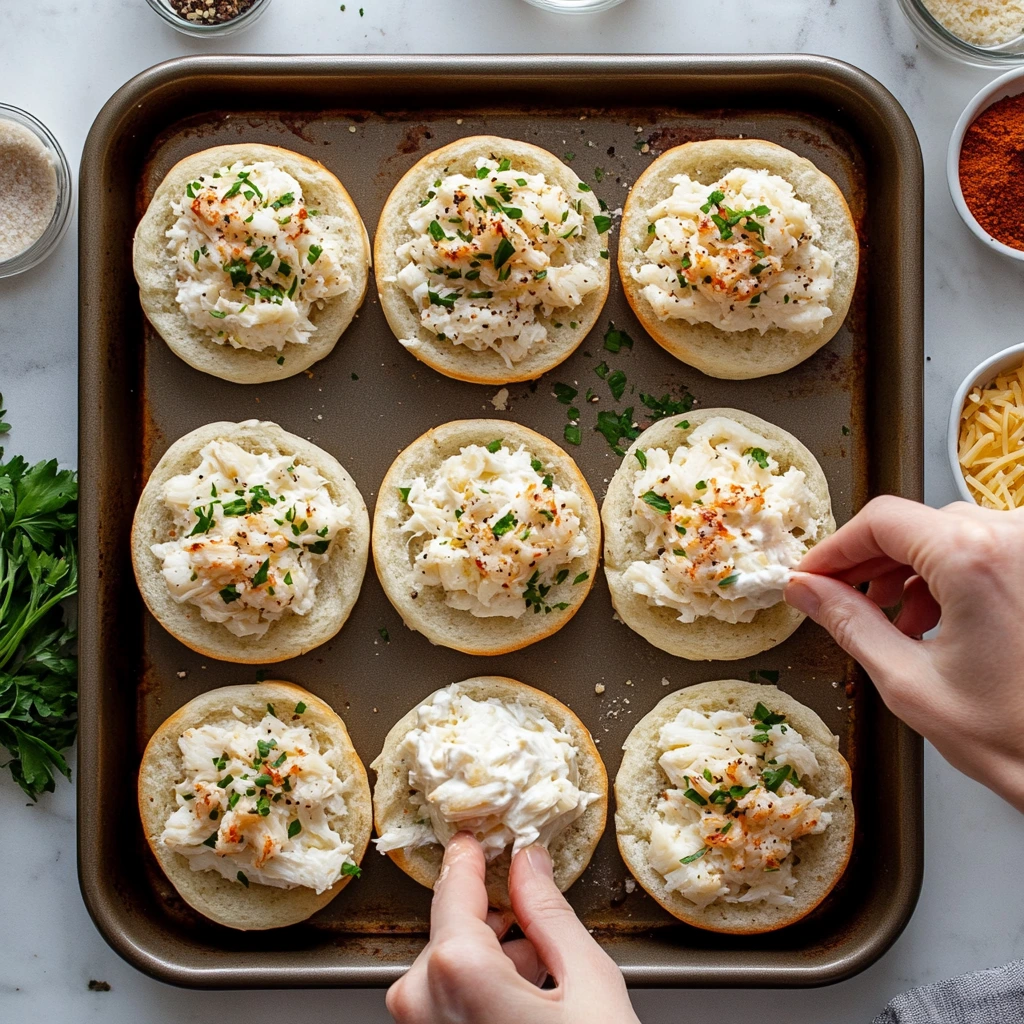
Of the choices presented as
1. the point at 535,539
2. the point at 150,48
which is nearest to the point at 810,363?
the point at 535,539

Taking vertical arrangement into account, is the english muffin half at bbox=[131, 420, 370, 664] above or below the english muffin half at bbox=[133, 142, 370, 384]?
below

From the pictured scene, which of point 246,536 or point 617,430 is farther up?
point 617,430

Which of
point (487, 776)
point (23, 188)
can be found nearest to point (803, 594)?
point (487, 776)

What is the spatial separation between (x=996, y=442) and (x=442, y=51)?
2.74m

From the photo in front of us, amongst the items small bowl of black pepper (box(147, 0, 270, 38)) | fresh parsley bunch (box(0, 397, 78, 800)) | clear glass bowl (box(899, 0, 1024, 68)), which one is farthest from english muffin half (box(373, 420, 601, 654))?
clear glass bowl (box(899, 0, 1024, 68))

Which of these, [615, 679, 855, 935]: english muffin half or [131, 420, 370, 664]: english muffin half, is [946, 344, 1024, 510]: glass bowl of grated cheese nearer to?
[615, 679, 855, 935]: english muffin half

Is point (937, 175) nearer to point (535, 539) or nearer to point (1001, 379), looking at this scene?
point (1001, 379)

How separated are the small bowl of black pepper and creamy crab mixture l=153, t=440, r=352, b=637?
1.69 metres

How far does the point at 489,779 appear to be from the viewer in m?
3.55

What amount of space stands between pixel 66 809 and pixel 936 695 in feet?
10.9

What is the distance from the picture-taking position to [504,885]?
3.77m

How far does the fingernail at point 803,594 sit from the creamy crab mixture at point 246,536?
1.66 meters

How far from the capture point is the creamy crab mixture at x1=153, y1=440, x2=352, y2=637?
3656 mm

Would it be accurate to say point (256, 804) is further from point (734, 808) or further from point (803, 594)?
point (803, 594)
